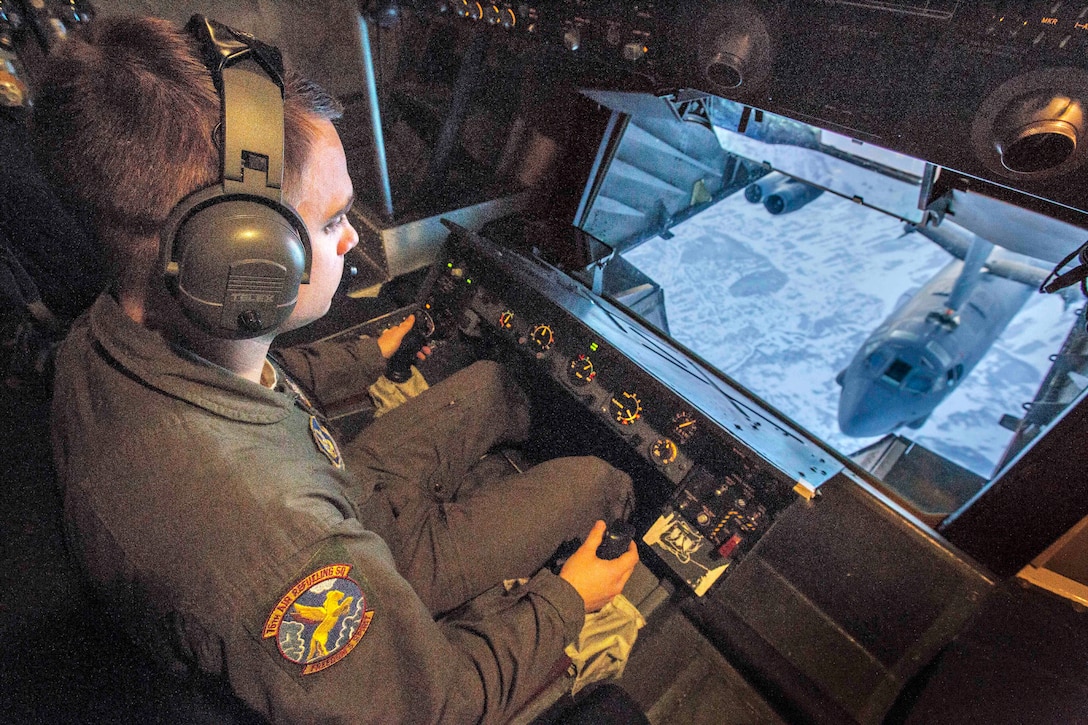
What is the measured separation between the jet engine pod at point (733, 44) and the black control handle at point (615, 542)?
32.4 inches

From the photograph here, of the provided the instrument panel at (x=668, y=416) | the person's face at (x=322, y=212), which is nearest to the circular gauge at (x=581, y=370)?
the instrument panel at (x=668, y=416)

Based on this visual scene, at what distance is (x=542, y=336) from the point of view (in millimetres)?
1275

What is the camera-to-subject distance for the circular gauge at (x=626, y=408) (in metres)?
1.12

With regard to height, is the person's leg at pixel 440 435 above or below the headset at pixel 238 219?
below

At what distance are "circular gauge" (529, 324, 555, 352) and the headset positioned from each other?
75cm

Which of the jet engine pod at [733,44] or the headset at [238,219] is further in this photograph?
the jet engine pod at [733,44]

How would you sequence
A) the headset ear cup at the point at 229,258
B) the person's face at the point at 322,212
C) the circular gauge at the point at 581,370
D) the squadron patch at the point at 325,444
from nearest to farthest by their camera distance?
the headset ear cup at the point at 229,258 → the person's face at the point at 322,212 → the squadron patch at the point at 325,444 → the circular gauge at the point at 581,370

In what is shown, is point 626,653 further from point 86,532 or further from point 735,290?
point 735,290

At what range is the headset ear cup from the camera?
1.74 feet

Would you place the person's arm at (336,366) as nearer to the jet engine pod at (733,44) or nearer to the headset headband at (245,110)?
the headset headband at (245,110)

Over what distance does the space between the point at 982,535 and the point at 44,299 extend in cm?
254

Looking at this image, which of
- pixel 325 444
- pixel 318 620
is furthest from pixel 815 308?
pixel 318 620

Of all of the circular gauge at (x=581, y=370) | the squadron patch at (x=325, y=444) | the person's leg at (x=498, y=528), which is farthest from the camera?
the circular gauge at (x=581, y=370)

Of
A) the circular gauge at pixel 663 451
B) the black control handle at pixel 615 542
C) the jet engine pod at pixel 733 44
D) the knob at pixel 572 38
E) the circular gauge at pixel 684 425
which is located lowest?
the black control handle at pixel 615 542
